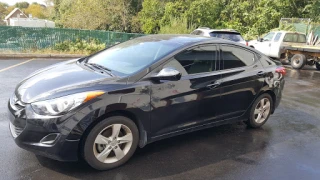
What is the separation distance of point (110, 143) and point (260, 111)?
2.89m

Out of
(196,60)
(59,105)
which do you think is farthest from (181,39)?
(59,105)

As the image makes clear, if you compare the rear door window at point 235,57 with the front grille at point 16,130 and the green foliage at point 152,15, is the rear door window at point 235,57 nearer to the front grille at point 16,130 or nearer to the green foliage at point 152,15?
the front grille at point 16,130

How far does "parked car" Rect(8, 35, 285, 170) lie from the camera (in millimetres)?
3186

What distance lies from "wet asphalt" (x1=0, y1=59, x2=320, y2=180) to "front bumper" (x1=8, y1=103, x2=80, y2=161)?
29 centimetres

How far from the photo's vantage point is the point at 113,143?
3.49m

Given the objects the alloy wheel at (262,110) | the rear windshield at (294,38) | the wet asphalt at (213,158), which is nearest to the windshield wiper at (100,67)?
the wet asphalt at (213,158)

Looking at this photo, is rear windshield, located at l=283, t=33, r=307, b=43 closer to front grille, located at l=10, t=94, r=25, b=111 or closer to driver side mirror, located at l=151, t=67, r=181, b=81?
driver side mirror, located at l=151, t=67, r=181, b=81

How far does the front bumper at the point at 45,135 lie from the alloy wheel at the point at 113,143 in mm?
258

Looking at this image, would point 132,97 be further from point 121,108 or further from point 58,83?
point 58,83

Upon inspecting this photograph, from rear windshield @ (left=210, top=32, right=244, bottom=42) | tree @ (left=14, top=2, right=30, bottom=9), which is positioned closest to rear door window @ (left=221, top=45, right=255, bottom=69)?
rear windshield @ (left=210, top=32, right=244, bottom=42)

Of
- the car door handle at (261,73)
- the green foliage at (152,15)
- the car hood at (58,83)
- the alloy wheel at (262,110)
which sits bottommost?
the alloy wheel at (262,110)

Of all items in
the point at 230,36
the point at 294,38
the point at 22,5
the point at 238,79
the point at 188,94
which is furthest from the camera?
the point at 22,5

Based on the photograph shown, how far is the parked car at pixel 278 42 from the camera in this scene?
1476 centimetres

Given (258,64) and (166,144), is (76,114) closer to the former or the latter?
(166,144)
